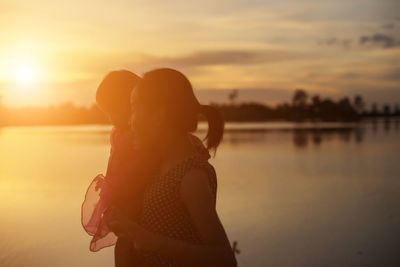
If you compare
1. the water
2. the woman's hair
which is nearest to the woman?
the woman's hair

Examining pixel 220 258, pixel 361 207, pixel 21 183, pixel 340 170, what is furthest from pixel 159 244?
pixel 340 170

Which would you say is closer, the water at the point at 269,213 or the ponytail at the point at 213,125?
the ponytail at the point at 213,125

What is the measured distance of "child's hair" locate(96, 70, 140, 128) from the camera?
327 centimetres

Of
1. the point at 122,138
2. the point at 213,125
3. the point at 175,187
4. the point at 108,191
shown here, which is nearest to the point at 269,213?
the point at 122,138

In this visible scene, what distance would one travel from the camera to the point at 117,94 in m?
3.29

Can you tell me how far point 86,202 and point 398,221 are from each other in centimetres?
750

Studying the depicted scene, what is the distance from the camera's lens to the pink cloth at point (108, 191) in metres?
2.27

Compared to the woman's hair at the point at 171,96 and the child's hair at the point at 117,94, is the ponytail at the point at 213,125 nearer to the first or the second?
the woman's hair at the point at 171,96

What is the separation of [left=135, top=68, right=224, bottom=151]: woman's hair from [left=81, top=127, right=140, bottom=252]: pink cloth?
1.81ft

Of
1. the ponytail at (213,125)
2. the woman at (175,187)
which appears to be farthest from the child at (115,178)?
the ponytail at (213,125)

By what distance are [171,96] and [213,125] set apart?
1.02ft

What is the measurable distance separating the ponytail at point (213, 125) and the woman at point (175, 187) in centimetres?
6

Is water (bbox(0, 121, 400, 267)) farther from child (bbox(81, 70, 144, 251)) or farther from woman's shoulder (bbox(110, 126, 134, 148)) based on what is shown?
woman's shoulder (bbox(110, 126, 134, 148))

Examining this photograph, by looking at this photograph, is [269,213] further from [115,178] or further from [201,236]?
[201,236]
